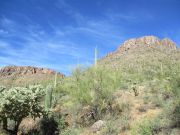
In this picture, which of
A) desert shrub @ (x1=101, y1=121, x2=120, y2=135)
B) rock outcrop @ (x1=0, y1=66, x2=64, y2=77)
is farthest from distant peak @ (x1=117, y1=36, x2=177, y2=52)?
desert shrub @ (x1=101, y1=121, x2=120, y2=135)

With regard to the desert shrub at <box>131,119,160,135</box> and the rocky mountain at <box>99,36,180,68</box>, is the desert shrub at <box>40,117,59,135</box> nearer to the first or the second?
the desert shrub at <box>131,119,160,135</box>

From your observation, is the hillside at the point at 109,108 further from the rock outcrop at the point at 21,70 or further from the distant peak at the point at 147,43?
the rock outcrop at the point at 21,70

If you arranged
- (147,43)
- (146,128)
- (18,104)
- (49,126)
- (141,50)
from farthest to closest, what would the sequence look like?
1. (147,43)
2. (141,50)
3. (49,126)
4. (18,104)
5. (146,128)

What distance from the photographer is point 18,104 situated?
61.7ft

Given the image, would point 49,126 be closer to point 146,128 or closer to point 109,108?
point 109,108

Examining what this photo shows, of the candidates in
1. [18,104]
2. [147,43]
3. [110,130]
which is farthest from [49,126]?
[147,43]

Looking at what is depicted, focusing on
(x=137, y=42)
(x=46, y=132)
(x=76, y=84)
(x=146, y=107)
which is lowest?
(x=46, y=132)

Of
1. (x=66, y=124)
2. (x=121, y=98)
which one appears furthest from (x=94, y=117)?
(x=121, y=98)

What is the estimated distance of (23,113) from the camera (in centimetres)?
1917

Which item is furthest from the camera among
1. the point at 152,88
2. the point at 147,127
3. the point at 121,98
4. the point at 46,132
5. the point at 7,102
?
the point at 152,88

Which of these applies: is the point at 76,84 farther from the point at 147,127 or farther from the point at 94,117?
the point at 147,127

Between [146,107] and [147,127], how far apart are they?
5256mm

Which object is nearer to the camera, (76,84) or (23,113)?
(23,113)

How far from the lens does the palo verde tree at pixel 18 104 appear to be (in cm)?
1856
